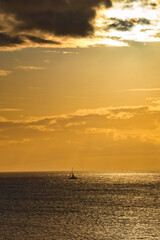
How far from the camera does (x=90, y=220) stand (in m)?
85.6

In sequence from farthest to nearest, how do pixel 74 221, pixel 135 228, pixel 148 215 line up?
pixel 148 215
pixel 74 221
pixel 135 228

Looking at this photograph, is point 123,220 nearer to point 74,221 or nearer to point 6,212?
point 74,221

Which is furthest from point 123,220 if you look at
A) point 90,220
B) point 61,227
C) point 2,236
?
point 2,236

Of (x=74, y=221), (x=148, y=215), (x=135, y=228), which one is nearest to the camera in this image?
(x=135, y=228)

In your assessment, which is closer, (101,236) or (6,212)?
(101,236)

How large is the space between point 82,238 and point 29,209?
41389 mm

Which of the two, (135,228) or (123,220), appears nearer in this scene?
(135,228)

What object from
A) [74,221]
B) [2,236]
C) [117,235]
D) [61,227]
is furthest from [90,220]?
[2,236]

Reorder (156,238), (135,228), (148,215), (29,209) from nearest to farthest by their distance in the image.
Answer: (156,238)
(135,228)
(148,215)
(29,209)

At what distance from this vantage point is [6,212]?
98.2 metres

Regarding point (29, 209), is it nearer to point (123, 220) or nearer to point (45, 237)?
point (123, 220)

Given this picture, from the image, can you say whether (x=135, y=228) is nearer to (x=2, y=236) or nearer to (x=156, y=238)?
(x=156, y=238)

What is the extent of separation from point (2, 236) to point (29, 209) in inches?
1511

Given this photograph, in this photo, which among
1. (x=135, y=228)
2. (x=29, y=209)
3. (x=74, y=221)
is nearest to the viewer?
(x=135, y=228)
